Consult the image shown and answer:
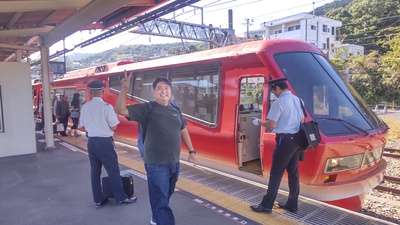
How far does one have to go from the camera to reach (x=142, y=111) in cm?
306

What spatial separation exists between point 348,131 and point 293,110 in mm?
1107

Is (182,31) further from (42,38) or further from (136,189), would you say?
(136,189)

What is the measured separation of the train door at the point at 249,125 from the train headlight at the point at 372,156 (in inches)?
67.5

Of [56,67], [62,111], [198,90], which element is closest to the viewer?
[198,90]

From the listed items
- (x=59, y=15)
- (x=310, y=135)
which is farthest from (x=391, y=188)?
(x=59, y=15)

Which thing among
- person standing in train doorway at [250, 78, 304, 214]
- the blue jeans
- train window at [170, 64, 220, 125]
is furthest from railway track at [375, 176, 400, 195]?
the blue jeans

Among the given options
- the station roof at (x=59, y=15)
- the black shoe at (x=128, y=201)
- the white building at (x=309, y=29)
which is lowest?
the black shoe at (x=128, y=201)

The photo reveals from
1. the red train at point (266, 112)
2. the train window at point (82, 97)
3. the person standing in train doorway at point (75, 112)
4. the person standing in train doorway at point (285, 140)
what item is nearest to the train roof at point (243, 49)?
the red train at point (266, 112)

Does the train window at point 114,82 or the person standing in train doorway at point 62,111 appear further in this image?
the person standing in train doorway at point 62,111

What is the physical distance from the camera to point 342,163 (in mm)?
4234

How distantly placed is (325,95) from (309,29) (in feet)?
144

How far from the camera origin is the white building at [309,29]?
145 feet

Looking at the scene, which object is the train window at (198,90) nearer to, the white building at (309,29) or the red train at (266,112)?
the red train at (266,112)

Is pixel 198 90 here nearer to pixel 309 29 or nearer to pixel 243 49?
pixel 243 49
